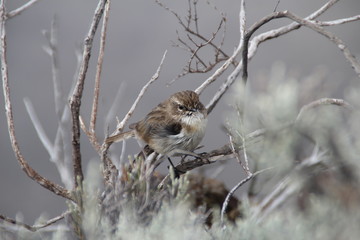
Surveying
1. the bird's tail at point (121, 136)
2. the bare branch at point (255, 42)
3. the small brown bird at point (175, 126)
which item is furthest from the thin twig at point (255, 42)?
the bird's tail at point (121, 136)

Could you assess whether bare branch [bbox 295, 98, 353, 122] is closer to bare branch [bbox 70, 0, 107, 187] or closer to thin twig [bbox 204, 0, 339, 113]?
thin twig [bbox 204, 0, 339, 113]

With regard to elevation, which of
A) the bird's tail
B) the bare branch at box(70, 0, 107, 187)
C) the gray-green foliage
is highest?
the bare branch at box(70, 0, 107, 187)

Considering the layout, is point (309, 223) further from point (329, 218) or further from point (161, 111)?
point (161, 111)

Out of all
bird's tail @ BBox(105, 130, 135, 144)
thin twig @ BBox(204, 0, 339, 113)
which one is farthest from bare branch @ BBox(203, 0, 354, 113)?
bird's tail @ BBox(105, 130, 135, 144)

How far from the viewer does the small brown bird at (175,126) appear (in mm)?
2748

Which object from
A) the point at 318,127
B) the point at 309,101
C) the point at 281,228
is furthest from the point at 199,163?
the point at 281,228

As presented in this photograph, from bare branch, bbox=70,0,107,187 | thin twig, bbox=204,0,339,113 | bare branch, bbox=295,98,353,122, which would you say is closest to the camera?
bare branch, bbox=295,98,353,122

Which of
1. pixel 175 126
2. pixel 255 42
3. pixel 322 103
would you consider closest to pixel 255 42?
pixel 255 42

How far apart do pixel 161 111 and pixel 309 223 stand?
1.76m

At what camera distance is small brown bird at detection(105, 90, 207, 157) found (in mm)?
2748

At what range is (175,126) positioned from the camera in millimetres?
2916

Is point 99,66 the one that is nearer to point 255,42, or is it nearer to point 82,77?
point 82,77

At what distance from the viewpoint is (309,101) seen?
1.79 m

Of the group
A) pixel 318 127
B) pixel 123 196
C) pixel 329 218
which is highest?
pixel 123 196
